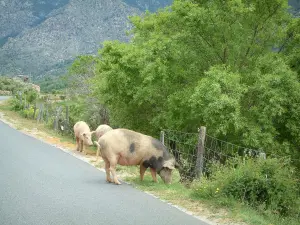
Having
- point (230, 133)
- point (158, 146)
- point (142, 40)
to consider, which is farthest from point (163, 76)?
point (158, 146)

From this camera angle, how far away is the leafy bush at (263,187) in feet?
30.2

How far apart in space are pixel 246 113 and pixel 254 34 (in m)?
4.26

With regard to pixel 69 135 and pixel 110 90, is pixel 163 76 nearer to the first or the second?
pixel 110 90

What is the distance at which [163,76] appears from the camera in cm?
2012

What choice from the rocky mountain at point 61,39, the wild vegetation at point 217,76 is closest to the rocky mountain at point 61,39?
the rocky mountain at point 61,39

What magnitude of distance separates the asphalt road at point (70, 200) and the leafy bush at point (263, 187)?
4.54 feet

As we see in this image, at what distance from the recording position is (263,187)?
9.26 metres

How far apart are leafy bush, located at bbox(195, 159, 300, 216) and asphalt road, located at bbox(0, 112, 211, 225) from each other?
1.39 metres

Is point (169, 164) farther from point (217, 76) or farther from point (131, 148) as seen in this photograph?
point (217, 76)

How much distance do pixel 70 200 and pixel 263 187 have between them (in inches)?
155

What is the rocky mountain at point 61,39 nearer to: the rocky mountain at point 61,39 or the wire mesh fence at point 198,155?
the rocky mountain at point 61,39

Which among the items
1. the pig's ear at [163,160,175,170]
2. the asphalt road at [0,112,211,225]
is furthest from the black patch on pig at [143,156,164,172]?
the asphalt road at [0,112,211,225]

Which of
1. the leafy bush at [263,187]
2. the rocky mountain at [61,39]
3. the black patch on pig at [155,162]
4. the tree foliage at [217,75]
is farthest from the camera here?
the rocky mountain at [61,39]

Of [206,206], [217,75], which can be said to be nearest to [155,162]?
[206,206]
